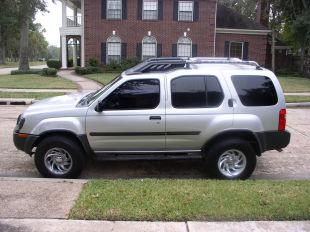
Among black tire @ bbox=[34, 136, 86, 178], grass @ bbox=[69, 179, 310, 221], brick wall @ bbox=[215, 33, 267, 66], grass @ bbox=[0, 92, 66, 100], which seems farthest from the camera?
brick wall @ bbox=[215, 33, 267, 66]

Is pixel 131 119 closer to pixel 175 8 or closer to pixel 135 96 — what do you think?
pixel 135 96

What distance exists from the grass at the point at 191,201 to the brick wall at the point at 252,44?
2832cm

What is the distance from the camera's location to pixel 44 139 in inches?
270

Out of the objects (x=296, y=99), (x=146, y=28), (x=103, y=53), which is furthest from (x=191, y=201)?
(x=103, y=53)

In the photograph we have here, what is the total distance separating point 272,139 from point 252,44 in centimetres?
2885

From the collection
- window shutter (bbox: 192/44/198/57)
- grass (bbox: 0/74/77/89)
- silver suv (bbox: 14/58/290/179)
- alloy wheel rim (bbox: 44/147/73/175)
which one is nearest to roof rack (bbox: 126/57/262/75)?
silver suv (bbox: 14/58/290/179)

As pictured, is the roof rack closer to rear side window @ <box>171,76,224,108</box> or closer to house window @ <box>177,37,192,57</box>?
rear side window @ <box>171,76,224,108</box>

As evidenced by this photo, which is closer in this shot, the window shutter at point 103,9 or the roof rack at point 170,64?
the roof rack at point 170,64

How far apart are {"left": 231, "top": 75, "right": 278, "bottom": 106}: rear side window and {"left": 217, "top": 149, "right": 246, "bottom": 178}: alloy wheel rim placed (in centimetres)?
83

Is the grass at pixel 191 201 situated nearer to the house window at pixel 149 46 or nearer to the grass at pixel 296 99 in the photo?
the grass at pixel 296 99

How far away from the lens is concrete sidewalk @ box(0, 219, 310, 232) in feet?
15.2

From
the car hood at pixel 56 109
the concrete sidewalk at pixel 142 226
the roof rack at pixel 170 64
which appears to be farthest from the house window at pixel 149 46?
the concrete sidewalk at pixel 142 226

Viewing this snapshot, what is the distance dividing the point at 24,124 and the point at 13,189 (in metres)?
1.36

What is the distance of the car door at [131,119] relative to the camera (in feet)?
22.4
